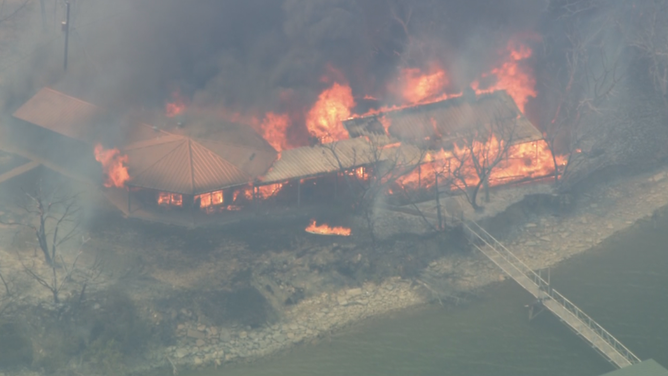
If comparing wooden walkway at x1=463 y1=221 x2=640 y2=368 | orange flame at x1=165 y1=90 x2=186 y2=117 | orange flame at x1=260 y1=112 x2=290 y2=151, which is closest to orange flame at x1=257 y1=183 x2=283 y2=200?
orange flame at x1=260 y1=112 x2=290 y2=151

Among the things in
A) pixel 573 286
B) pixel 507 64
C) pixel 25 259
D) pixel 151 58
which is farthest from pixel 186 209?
pixel 507 64

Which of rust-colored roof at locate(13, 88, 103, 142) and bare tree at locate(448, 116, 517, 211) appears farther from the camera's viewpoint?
rust-colored roof at locate(13, 88, 103, 142)

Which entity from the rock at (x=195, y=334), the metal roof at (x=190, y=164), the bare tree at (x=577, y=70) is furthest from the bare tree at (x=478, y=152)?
the rock at (x=195, y=334)

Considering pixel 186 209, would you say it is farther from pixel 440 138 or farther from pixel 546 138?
pixel 546 138

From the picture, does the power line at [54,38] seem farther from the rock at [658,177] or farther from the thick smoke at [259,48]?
the rock at [658,177]

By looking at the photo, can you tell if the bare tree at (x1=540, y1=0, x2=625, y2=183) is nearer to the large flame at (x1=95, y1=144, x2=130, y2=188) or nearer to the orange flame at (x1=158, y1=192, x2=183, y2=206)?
the orange flame at (x1=158, y1=192, x2=183, y2=206)

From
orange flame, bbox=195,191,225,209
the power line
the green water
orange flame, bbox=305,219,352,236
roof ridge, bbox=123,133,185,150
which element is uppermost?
the power line

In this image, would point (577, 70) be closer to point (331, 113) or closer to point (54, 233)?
point (331, 113)
